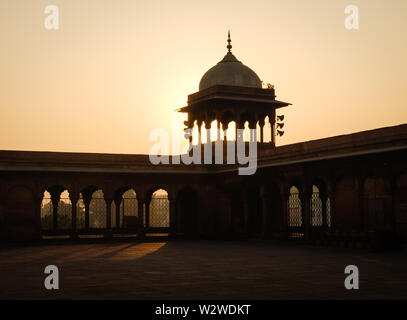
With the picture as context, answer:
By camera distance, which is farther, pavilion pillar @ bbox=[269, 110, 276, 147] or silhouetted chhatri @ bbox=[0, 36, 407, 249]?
pavilion pillar @ bbox=[269, 110, 276, 147]

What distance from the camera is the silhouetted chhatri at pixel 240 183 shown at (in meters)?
20.5

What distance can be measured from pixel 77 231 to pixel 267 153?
8404 millimetres

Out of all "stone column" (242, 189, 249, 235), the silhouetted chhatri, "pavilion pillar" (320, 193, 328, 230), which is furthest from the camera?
"stone column" (242, 189, 249, 235)

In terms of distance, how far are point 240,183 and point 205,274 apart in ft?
46.6

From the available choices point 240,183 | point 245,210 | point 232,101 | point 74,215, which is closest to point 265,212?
point 245,210

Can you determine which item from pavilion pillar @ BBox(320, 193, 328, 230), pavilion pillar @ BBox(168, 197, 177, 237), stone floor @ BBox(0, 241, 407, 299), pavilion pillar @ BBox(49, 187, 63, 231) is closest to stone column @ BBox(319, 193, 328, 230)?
pavilion pillar @ BBox(320, 193, 328, 230)

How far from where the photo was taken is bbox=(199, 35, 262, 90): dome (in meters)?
30.6

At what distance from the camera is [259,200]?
93.2 ft

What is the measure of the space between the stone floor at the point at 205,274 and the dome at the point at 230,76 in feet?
40.3

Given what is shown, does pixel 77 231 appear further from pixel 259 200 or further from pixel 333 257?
pixel 333 257

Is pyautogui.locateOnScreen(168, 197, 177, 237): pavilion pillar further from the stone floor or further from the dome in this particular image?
the stone floor

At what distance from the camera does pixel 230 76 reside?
3064cm

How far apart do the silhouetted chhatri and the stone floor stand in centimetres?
273
